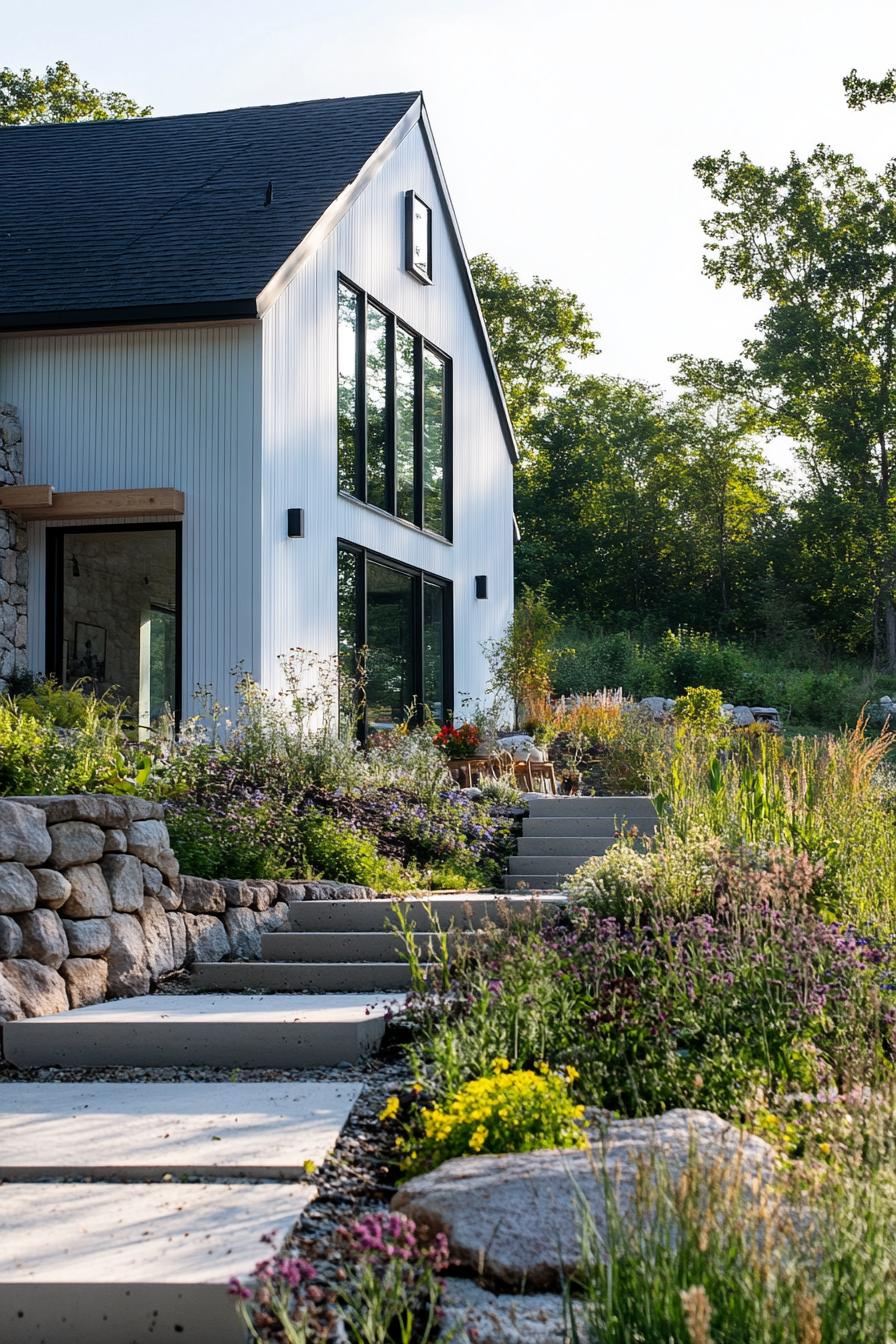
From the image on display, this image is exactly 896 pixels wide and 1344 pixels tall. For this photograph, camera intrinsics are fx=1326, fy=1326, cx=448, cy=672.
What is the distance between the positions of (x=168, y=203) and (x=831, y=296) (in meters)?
16.5

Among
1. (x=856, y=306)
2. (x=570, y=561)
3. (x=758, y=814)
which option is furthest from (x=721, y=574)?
(x=758, y=814)

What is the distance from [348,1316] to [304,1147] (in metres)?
1.07

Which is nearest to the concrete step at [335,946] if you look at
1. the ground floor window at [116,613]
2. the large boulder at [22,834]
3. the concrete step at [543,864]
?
the large boulder at [22,834]

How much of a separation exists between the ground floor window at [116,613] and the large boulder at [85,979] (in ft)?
17.9

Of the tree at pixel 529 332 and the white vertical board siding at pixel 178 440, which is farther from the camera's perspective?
the tree at pixel 529 332

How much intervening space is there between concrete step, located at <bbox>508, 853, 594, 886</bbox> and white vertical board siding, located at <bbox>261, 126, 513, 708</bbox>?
2.44m

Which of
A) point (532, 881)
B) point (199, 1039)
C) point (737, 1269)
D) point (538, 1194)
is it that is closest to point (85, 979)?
point (199, 1039)

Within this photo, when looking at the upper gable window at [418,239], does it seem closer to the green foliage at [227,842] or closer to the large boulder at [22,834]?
the green foliage at [227,842]

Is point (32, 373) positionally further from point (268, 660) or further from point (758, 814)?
point (758, 814)

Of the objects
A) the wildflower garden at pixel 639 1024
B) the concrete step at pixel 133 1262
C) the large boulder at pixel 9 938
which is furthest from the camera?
the large boulder at pixel 9 938

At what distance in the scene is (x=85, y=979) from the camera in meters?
5.39

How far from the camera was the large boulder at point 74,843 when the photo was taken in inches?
212

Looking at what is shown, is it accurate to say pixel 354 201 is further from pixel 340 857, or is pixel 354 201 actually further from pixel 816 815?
pixel 816 815

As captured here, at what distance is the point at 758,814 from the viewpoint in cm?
684
